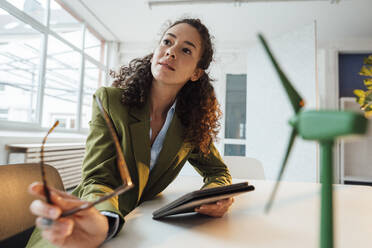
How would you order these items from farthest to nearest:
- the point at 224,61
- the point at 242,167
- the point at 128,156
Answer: the point at 224,61
the point at 242,167
the point at 128,156

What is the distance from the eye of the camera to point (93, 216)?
0.48 m

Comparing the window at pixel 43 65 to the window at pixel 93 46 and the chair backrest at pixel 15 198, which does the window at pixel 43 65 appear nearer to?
the window at pixel 93 46

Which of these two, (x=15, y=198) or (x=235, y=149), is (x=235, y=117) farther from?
(x=15, y=198)

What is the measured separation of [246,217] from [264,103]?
308cm

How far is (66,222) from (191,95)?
3.60ft

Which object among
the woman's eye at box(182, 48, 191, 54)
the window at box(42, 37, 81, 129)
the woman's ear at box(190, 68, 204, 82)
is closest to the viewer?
the woman's eye at box(182, 48, 191, 54)

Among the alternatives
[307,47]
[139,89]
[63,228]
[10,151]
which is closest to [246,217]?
[63,228]

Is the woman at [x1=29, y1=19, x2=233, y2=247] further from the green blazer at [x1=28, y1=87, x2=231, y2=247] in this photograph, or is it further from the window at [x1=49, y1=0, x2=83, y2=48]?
the window at [x1=49, y1=0, x2=83, y2=48]

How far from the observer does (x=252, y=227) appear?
2.22ft

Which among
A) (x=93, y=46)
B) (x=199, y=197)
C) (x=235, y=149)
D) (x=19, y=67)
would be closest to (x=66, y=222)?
(x=199, y=197)

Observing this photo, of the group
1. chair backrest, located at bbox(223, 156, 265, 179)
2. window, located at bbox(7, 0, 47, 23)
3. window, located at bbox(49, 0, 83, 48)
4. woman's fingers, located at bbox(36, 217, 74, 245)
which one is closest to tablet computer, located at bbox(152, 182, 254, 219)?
woman's fingers, located at bbox(36, 217, 74, 245)

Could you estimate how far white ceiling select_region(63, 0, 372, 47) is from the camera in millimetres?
3662

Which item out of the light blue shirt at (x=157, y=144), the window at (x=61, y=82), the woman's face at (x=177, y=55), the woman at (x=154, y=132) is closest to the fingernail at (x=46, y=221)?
the woman at (x=154, y=132)

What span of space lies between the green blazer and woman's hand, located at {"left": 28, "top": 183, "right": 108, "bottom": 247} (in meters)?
0.09
